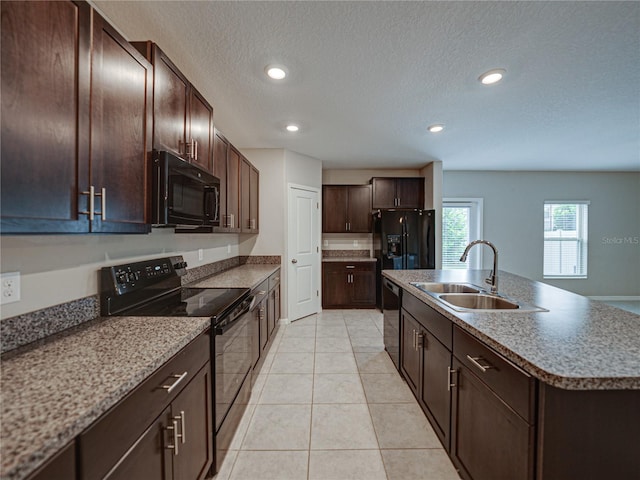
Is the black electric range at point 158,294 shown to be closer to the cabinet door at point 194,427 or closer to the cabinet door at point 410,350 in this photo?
the cabinet door at point 194,427

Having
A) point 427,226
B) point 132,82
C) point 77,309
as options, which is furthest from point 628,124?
point 77,309

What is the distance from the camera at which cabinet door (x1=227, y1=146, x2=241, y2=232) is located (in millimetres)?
2578

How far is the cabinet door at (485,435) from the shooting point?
0.92 m

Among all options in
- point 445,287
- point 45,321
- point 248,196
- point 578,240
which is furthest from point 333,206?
point 578,240

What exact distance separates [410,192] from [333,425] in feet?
13.1

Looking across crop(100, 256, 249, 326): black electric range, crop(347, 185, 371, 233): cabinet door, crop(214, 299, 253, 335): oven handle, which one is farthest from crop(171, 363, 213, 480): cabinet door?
crop(347, 185, 371, 233): cabinet door

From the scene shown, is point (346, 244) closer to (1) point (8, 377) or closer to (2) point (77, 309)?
(2) point (77, 309)

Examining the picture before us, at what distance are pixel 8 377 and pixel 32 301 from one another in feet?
1.37

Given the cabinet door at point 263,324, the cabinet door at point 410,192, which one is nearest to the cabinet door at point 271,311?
the cabinet door at point 263,324

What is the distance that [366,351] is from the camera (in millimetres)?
2975

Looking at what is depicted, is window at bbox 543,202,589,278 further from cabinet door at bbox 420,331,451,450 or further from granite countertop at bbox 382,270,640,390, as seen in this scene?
cabinet door at bbox 420,331,451,450

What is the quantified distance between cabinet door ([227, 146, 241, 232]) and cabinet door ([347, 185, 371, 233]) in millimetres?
2455

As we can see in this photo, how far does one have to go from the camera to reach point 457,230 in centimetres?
526

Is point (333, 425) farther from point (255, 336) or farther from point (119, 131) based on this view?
point (119, 131)
